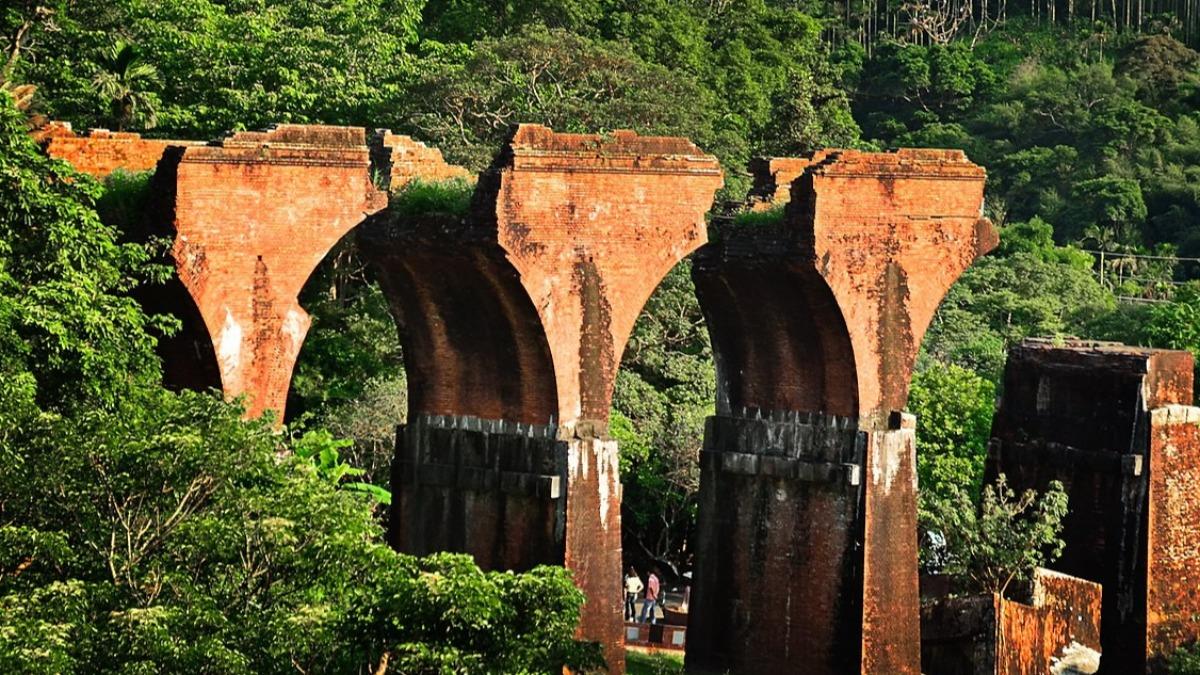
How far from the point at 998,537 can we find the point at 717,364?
11.3 ft

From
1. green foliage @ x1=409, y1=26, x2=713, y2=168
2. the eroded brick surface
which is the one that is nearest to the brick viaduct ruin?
the eroded brick surface

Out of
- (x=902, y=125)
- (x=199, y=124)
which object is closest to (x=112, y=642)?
(x=199, y=124)

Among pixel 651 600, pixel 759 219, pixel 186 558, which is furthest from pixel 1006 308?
pixel 186 558

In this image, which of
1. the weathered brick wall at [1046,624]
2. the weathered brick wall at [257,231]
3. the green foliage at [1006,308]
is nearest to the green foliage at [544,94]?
the green foliage at [1006,308]

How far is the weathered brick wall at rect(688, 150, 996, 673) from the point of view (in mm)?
25297

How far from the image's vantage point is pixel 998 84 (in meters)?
61.0

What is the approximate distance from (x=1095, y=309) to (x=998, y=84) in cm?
1901

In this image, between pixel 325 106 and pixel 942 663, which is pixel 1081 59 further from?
pixel 942 663

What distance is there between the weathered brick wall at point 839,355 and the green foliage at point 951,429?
8109 millimetres

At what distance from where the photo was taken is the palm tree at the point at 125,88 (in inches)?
1277

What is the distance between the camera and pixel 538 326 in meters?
23.1

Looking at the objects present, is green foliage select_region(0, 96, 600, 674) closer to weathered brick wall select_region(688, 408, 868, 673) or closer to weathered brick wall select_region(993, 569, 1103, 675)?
weathered brick wall select_region(688, 408, 868, 673)

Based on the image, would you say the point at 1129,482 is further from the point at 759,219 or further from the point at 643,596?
the point at 643,596

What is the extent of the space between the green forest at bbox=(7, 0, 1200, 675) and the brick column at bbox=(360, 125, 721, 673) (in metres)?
0.85
